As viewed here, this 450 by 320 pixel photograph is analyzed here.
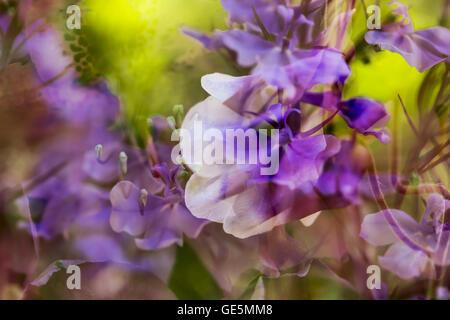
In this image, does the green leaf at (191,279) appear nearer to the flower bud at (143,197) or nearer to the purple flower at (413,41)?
the flower bud at (143,197)

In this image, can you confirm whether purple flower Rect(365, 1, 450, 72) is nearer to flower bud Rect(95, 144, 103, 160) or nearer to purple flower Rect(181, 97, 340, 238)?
purple flower Rect(181, 97, 340, 238)

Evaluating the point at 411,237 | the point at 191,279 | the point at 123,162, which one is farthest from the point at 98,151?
the point at 411,237

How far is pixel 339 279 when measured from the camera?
0.34m

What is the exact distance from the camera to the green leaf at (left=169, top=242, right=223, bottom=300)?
340mm

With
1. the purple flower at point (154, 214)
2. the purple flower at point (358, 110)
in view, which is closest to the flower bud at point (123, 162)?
the purple flower at point (154, 214)

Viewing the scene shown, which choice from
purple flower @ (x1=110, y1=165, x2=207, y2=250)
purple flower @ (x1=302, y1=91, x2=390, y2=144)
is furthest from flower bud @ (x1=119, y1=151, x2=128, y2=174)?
purple flower @ (x1=302, y1=91, x2=390, y2=144)

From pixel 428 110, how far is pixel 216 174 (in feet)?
0.56

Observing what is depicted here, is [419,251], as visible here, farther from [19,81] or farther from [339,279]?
[19,81]

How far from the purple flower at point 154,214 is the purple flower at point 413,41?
185 mm

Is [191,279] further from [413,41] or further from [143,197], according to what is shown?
[413,41]

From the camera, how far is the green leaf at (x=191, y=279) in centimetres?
34

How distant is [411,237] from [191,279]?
0.56ft

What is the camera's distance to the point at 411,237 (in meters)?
0.34
